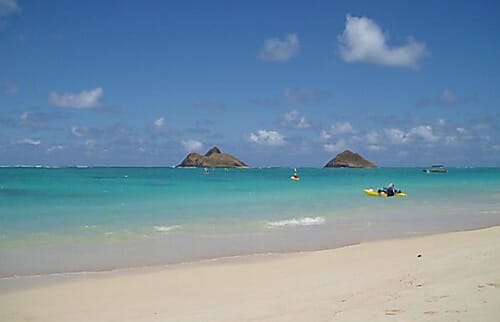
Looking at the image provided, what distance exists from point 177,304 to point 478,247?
Result: 22.2 feet

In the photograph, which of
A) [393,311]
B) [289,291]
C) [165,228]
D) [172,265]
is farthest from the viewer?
[165,228]

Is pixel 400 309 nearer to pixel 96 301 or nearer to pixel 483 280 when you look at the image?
pixel 483 280

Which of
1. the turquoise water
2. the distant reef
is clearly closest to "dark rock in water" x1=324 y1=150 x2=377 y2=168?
the distant reef

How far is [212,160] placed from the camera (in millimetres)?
154375

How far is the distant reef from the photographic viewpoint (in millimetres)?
155000

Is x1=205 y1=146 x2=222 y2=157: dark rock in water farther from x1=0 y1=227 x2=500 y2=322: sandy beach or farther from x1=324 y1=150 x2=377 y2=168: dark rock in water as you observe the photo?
x1=0 y1=227 x2=500 y2=322: sandy beach

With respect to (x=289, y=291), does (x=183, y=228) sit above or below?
above

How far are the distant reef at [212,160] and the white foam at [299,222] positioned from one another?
134545 millimetres

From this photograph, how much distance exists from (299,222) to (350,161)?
149 metres

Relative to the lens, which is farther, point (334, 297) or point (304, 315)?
point (334, 297)

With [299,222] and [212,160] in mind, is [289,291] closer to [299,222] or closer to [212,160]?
[299,222]

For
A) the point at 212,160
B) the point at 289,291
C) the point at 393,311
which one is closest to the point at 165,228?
the point at 289,291

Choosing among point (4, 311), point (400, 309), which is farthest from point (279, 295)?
point (4, 311)

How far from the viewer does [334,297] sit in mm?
7164
